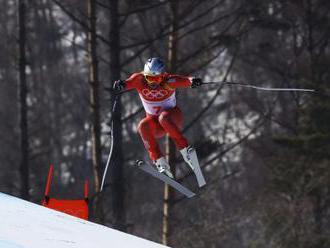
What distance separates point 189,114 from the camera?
35.1 meters

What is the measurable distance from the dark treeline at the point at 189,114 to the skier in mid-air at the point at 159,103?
3.46m

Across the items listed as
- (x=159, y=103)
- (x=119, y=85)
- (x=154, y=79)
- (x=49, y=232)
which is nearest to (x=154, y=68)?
(x=154, y=79)

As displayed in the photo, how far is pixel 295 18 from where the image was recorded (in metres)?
22.7

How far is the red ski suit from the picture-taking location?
8.37 meters

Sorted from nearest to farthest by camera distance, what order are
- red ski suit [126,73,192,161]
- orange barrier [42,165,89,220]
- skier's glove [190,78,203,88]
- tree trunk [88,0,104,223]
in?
skier's glove [190,78,203,88] → red ski suit [126,73,192,161] → orange barrier [42,165,89,220] → tree trunk [88,0,104,223]

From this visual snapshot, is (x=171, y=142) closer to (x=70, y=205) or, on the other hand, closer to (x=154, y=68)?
(x=70, y=205)

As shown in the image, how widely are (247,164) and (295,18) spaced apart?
12.8 m

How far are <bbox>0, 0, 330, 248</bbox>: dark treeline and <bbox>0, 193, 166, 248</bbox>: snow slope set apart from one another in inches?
183

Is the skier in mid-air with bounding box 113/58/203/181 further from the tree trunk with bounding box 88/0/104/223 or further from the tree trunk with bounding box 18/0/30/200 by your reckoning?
the tree trunk with bounding box 18/0/30/200

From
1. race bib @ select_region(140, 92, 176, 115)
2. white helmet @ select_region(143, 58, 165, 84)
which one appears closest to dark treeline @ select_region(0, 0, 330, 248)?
race bib @ select_region(140, 92, 176, 115)

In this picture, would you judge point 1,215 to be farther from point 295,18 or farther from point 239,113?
point 239,113

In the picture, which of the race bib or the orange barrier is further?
the orange barrier

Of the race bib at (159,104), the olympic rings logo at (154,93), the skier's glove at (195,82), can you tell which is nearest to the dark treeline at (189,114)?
the race bib at (159,104)

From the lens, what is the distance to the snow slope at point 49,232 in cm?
611
